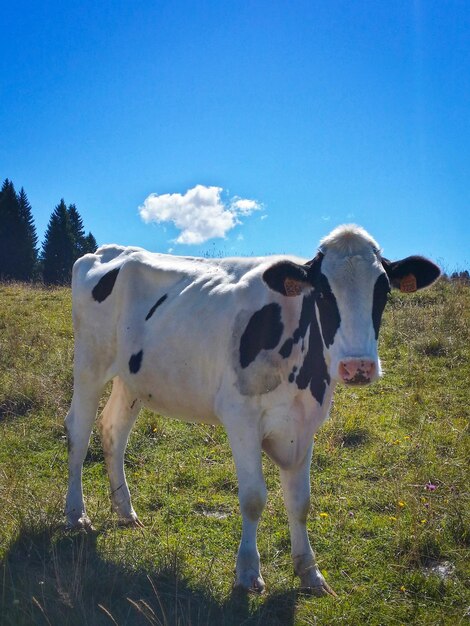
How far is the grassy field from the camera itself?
3.83 m

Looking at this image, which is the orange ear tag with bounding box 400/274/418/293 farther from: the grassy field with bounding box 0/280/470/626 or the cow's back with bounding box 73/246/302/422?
the grassy field with bounding box 0/280/470/626

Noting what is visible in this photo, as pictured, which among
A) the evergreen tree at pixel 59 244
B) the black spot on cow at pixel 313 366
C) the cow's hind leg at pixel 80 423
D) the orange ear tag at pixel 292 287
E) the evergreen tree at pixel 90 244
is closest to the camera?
the orange ear tag at pixel 292 287

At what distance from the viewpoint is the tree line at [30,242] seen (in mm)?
45875

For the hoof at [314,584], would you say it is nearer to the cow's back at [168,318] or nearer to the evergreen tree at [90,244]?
the cow's back at [168,318]

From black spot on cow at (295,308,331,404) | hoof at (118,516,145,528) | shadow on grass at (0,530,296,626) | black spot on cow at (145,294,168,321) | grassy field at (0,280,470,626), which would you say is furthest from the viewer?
black spot on cow at (145,294,168,321)

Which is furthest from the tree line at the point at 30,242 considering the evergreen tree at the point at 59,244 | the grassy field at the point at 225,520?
the grassy field at the point at 225,520

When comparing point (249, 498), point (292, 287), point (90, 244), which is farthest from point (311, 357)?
point (90, 244)

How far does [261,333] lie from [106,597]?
6.78 feet

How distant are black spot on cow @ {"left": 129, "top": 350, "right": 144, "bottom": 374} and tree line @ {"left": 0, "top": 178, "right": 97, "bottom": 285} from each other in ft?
124

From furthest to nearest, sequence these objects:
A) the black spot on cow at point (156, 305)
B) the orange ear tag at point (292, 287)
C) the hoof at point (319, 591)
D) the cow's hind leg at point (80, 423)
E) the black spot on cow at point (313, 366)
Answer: the cow's hind leg at point (80, 423), the black spot on cow at point (156, 305), the black spot on cow at point (313, 366), the orange ear tag at point (292, 287), the hoof at point (319, 591)

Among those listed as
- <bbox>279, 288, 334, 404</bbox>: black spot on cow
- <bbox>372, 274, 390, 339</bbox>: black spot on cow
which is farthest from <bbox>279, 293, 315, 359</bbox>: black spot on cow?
<bbox>372, 274, 390, 339</bbox>: black spot on cow

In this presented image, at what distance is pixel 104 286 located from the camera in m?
5.97

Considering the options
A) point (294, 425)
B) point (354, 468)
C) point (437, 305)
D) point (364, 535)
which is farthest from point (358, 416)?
point (437, 305)

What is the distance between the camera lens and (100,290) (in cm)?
598
